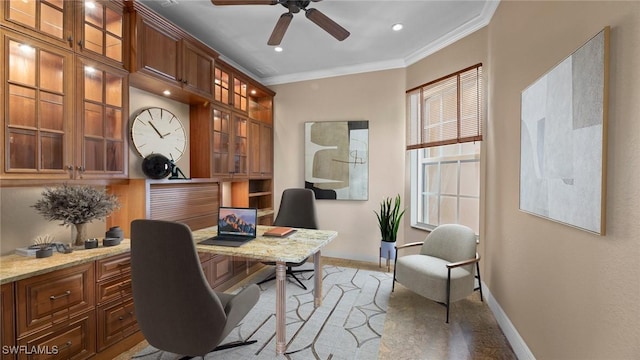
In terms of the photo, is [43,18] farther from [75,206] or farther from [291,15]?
[291,15]

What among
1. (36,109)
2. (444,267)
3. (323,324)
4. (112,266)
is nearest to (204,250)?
(112,266)

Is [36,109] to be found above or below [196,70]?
below

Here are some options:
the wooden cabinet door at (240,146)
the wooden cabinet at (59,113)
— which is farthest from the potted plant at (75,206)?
Answer: the wooden cabinet door at (240,146)

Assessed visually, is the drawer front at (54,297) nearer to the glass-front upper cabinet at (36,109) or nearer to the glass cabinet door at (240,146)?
the glass-front upper cabinet at (36,109)

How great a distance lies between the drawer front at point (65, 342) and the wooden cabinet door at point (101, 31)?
6.06 feet

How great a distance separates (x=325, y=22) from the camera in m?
2.20

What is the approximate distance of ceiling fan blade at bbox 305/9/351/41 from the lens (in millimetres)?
2080

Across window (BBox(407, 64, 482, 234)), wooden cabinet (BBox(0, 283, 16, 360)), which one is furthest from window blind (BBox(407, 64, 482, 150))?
wooden cabinet (BBox(0, 283, 16, 360))

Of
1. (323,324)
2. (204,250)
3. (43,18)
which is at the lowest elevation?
(323,324)

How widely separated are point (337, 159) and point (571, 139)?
2974mm

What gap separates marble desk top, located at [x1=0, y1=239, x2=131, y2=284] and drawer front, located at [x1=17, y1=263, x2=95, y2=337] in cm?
6

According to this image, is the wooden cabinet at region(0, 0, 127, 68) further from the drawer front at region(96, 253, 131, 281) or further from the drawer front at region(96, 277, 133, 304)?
the drawer front at region(96, 277, 133, 304)

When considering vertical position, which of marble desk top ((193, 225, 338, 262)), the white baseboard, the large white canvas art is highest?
the large white canvas art

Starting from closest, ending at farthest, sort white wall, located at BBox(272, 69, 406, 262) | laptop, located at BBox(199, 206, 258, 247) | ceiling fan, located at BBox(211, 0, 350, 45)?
ceiling fan, located at BBox(211, 0, 350, 45) < laptop, located at BBox(199, 206, 258, 247) < white wall, located at BBox(272, 69, 406, 262)
